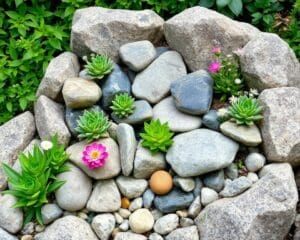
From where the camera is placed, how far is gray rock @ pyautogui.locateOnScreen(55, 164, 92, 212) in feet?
11.3

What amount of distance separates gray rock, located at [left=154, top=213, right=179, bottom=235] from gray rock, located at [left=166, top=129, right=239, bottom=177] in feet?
0.91

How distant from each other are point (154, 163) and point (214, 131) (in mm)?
455

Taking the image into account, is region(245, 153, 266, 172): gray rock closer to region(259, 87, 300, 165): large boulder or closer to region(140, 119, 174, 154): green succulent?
region(259, 87, 300, 165): large boulder

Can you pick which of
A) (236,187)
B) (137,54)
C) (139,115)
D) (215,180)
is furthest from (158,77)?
(236,187)

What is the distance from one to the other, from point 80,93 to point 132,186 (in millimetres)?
747

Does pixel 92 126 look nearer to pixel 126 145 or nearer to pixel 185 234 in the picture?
pixel 126 145

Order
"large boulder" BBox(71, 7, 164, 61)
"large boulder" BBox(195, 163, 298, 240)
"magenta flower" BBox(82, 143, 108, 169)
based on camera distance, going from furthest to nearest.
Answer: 1. "large boulder" BBox(71, 7, 164, 61)
2. "magenta flower" BBox(82, 143, 108, 169)
3. "large boulder" BBox(195, 163, 298, 240)

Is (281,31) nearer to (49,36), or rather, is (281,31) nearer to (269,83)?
(269,83)

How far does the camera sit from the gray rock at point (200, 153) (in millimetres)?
3350

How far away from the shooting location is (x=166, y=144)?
3.45 m

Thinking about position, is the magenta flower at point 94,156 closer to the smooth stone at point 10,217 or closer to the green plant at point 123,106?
the green plant at point 123,106

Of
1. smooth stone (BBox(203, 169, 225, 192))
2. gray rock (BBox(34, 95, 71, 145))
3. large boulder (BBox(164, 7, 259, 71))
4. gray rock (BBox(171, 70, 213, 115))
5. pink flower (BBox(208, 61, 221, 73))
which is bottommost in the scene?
smooth stone (BBox(203, 169, 225, 192))

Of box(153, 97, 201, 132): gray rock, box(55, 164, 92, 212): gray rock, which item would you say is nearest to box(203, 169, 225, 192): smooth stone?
box(153, 97, 201, 132): gray rock

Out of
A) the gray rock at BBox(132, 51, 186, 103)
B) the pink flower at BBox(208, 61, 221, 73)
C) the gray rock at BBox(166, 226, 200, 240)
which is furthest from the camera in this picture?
the gray rock at BBox(132, 51, 186, 103)
